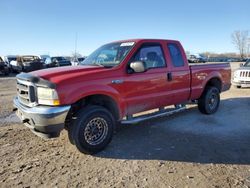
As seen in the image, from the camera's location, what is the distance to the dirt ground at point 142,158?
3404 mm

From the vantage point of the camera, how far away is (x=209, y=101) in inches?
272

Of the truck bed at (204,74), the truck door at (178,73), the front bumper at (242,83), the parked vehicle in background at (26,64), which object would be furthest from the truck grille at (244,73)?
the parked vehicle in background at (26,64)

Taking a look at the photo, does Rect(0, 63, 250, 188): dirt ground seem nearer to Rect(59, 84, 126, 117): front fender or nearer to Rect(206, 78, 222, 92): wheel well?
Rect(59, 84, 126, 117): front fender

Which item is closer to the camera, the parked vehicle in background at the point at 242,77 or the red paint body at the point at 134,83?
the red paint body at the point at 134,83

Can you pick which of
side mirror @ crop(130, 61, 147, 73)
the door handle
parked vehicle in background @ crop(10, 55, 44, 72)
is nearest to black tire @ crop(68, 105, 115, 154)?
side mirror @ crop(130, 61, 147, 73)

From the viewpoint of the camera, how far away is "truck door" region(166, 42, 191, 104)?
5551 millimetres

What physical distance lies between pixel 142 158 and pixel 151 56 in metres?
2.24

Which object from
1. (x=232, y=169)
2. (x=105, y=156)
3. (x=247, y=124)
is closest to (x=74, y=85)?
(x=105, y=156)

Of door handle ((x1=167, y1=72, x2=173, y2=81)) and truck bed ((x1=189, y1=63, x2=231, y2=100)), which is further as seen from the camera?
truck bed ((x1=189, y1=63, x2=231, y2=100))

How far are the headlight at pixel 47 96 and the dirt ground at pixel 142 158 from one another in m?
1.03

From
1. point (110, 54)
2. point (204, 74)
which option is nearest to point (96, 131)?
point (110, 54)

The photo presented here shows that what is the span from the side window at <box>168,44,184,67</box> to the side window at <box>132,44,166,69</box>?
1.19 ft

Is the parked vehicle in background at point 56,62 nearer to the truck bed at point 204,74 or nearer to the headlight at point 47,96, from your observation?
the truck bed at point 204,74

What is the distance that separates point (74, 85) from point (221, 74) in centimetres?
487
